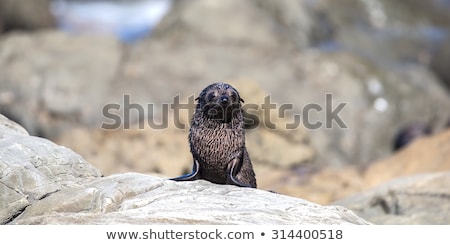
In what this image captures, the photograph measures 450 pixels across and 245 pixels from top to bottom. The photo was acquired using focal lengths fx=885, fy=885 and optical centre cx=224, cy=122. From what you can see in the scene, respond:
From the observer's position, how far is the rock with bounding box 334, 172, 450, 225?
33.4ft

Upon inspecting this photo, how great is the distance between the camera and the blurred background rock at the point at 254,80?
15594 mm

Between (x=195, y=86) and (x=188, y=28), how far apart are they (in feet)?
9.14

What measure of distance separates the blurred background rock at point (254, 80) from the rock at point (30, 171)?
6.42 meters

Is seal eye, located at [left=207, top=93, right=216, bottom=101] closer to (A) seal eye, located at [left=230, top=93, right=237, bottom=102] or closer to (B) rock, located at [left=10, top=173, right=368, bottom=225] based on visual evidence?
(A) seal eye, located at [left=230, top=93, right=237, bottom=102]

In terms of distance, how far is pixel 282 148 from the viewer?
16.2 m

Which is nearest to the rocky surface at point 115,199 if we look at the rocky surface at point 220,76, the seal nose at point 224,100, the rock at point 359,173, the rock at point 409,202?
the seal nose at point 224,100

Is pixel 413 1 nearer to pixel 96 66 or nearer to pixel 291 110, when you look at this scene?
pixel 291 110

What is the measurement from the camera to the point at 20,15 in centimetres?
2381

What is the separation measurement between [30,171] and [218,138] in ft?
6.81

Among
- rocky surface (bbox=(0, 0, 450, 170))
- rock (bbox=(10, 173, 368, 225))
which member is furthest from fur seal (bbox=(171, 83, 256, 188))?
rocky surface (bbox=(0, 0, 450, 170))

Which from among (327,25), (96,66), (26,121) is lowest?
(26,121)

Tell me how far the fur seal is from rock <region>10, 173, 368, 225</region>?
3.29 feet
